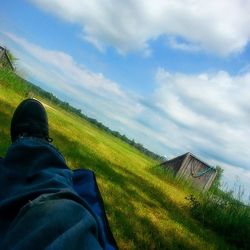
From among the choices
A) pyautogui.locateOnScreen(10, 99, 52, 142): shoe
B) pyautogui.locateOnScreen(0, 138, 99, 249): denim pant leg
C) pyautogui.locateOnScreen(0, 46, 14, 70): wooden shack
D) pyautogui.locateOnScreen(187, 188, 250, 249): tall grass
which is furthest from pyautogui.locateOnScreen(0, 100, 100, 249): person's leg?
pyautogui.locateOnScreen(0, 46, 14, 70): wooden shack

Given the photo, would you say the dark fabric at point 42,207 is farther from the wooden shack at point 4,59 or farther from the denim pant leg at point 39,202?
the wooden shack at point 4,59

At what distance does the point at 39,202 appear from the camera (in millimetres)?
1673

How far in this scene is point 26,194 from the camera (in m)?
1.83

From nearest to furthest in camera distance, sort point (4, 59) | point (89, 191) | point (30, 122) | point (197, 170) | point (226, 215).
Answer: point (89, 191) < point (30, 122) < point (226, 215) < point (197, 170) < point (4, 59)

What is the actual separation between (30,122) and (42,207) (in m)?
1.68

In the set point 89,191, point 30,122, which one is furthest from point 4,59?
point 89,191

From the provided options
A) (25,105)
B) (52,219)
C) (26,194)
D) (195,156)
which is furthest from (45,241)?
(195,156)

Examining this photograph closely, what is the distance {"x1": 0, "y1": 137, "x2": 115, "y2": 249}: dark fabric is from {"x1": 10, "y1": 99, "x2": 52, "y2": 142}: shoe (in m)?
0.57

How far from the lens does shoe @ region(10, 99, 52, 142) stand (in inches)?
120

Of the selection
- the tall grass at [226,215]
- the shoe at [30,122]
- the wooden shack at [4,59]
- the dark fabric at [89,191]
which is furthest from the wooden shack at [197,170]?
the dark fabric at [89,191]

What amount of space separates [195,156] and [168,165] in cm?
133

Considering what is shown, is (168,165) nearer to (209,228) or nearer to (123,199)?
(209,228)

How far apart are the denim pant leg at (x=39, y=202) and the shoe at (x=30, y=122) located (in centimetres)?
46

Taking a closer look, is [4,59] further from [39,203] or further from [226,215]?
[39,203]
